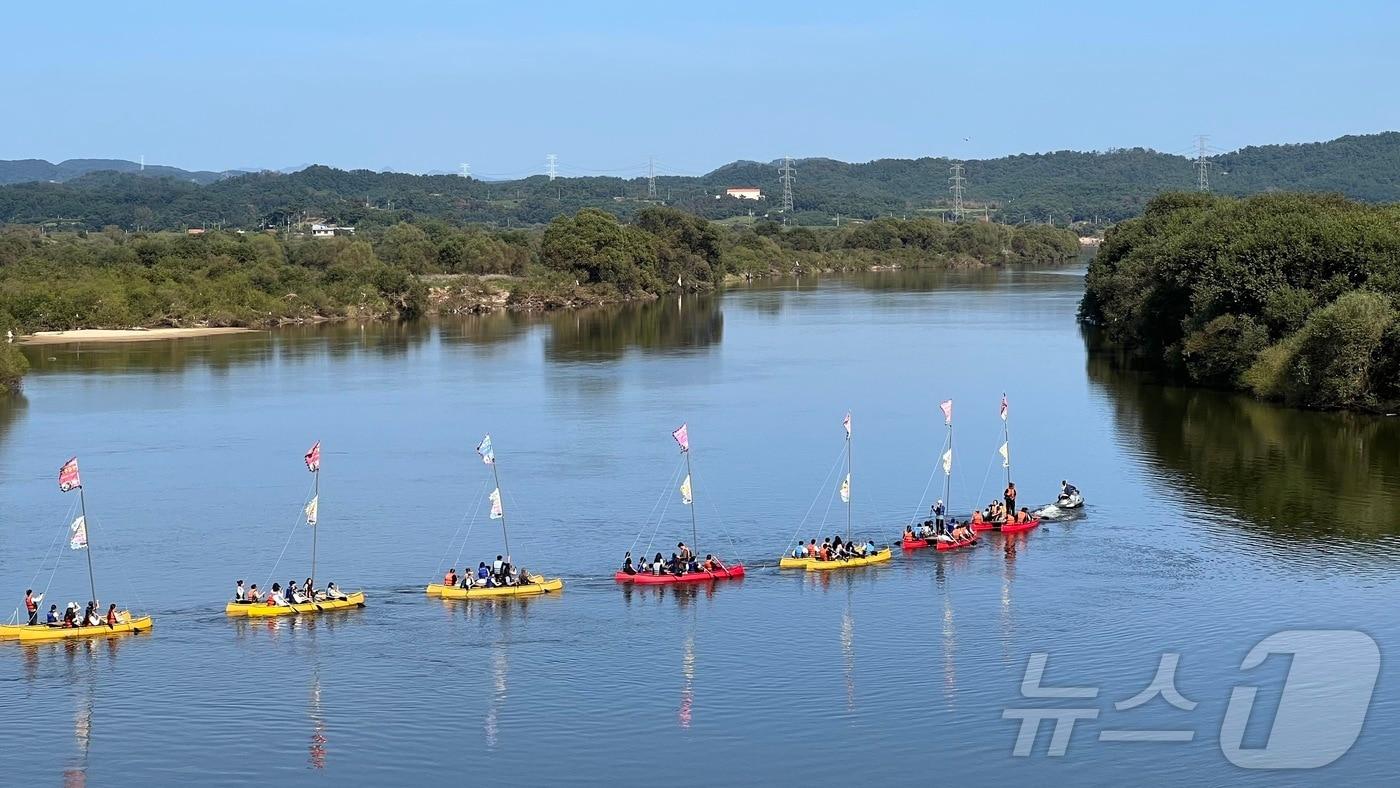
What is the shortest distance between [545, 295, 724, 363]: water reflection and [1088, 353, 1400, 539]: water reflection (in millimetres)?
36061

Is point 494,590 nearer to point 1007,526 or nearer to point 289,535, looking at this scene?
point 289,535

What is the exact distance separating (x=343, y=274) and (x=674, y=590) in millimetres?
100128

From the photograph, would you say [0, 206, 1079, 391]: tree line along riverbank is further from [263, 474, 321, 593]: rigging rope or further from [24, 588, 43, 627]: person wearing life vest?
[24, 588, 43, 627]: person wearing life vest

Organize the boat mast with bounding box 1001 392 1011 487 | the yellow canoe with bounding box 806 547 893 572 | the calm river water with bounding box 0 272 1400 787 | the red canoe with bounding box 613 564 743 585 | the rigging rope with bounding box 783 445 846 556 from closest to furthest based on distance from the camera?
the calm river water with bounding box 0 272 1400 787, the red canoe with bounding box 613 564 743 585, the yellow canoe with bounding box 806 547 893 572, the rigging rope with bounding box 783 445 846 556, the boat mast with bounding box 1001 392 1011 487

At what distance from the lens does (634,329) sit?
122688mm

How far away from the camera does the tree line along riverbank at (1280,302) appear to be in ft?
226

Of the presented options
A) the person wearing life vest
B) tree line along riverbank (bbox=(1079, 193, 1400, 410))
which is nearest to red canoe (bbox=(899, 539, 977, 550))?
the person wearing life vest

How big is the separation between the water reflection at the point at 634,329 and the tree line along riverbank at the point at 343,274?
6496 millimetres

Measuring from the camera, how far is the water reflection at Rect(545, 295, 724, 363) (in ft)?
348

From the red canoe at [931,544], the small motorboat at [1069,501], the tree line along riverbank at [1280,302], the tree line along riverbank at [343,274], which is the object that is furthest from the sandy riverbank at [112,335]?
the red canoe at [931,544]

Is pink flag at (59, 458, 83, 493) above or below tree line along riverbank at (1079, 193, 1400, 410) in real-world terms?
below

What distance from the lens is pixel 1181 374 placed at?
279ft

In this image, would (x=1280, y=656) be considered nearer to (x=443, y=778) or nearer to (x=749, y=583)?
(x=749, y=583)

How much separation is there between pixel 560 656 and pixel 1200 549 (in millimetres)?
20122
